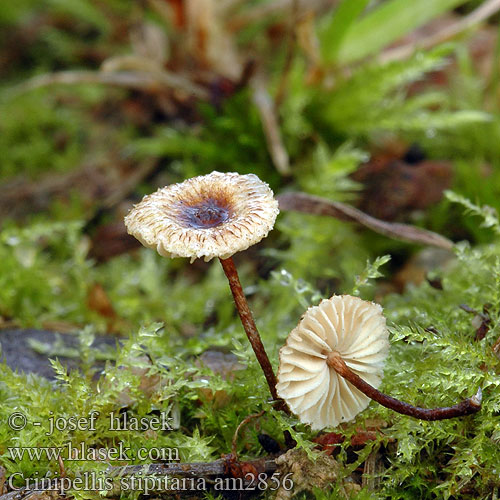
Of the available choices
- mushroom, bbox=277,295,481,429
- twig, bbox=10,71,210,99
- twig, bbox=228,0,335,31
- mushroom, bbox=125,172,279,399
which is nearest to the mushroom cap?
mushroom, bbox=277,295,481,429

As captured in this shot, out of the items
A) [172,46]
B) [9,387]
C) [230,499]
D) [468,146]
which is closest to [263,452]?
[230,499]

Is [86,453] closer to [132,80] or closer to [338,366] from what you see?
[338,366]

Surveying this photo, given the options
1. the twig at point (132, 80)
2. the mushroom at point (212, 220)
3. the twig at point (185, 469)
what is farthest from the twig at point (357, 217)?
the twig at point (132, 80)

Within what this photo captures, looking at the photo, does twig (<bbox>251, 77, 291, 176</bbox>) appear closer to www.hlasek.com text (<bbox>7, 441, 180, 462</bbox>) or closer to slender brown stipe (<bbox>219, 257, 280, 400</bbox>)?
slender brown stipe (<bbox>219, 257, 280, 400</bbox>)

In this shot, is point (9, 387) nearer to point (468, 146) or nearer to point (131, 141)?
point (131, 141)

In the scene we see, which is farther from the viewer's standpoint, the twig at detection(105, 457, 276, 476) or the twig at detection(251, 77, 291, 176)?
the twig at detection(251, 77, 291, 176)

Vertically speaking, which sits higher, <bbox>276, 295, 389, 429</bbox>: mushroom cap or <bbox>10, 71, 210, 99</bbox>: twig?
<bbox>10, 71, 210, 99</bbox>: twig

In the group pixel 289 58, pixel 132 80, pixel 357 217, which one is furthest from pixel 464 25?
pixel 132 80

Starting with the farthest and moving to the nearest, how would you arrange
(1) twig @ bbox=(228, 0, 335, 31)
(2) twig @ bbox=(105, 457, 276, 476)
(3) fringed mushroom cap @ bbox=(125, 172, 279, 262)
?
1. (1) twig @ bbox=(228, 0, 335, 31)
2. (2) twig @ bbox=(105, 457, 276, 476)
3. (3) fringed mushroom cap @ bbox=(125, 172, 279, 262)
